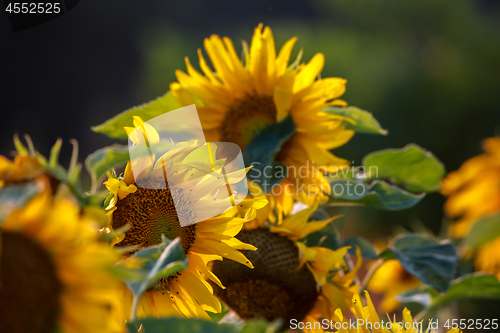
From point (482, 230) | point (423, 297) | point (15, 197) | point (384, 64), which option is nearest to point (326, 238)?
point (423, 297)

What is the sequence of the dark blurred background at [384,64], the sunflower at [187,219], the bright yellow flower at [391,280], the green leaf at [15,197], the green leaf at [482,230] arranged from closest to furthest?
the green leaf at [15,197] → the sunflower at [187,219] → the green leaf at [482,230] → the bright yellow flower at [391,280] → the dark blurred background at [384,64]

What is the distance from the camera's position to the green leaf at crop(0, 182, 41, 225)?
0.47ft

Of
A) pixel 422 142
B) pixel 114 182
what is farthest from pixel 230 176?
pixel 422 142

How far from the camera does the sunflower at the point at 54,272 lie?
0.15 meters

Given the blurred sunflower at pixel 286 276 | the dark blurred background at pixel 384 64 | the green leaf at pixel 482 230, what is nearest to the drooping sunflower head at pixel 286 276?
the blurred sunflower at pixel 286 276

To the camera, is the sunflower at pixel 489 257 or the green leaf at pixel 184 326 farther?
the sunflower at pixel 489 257

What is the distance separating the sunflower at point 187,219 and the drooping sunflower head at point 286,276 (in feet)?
0.19

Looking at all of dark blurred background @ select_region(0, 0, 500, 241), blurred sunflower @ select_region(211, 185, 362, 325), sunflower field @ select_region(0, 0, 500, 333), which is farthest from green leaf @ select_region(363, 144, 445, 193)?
dark blurred background @ select_region(0, 0, 500, 241)

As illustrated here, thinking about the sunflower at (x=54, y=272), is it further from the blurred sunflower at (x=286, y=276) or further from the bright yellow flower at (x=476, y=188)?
the bright yellow flower at (x=476, y=188)

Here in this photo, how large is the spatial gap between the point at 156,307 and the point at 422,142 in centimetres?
195

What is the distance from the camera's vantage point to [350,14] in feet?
7.62

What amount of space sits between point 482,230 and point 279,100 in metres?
0.43

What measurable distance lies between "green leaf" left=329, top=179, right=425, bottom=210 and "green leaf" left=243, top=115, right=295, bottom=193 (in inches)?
1.9

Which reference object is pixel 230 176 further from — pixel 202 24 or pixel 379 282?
pixel 202 24
